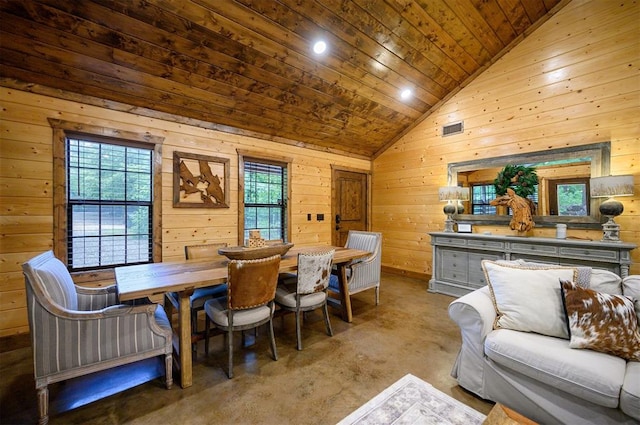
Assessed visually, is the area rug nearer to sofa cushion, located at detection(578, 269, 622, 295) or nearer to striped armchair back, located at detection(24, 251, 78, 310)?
sofa cushion, located at detection(578, 269, 622, 295)

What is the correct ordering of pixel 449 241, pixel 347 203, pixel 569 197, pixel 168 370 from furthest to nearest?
pixel 347 203 < pixel 449 241 < pixel 569 197 < pixel 168 370

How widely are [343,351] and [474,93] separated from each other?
437 cm

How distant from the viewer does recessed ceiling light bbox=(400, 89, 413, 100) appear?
4.16 m

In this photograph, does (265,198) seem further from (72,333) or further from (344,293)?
(72,333)

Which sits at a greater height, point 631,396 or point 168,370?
point 631,396

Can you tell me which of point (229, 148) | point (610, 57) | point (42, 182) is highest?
point (610, 57)

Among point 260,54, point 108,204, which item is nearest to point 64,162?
point 108,204

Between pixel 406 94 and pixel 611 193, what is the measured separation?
282 centimetres

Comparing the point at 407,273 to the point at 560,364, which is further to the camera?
the point at 407,273

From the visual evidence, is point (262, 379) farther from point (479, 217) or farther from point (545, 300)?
point (479, 217)

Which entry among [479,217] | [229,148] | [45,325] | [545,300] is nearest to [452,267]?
[479,217]

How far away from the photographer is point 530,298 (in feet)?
5.73

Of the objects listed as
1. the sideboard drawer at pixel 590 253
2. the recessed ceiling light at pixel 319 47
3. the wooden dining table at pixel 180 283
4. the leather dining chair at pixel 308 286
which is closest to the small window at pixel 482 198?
the sideboard drawer at pixel 590 253

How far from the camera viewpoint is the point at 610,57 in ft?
10.4
